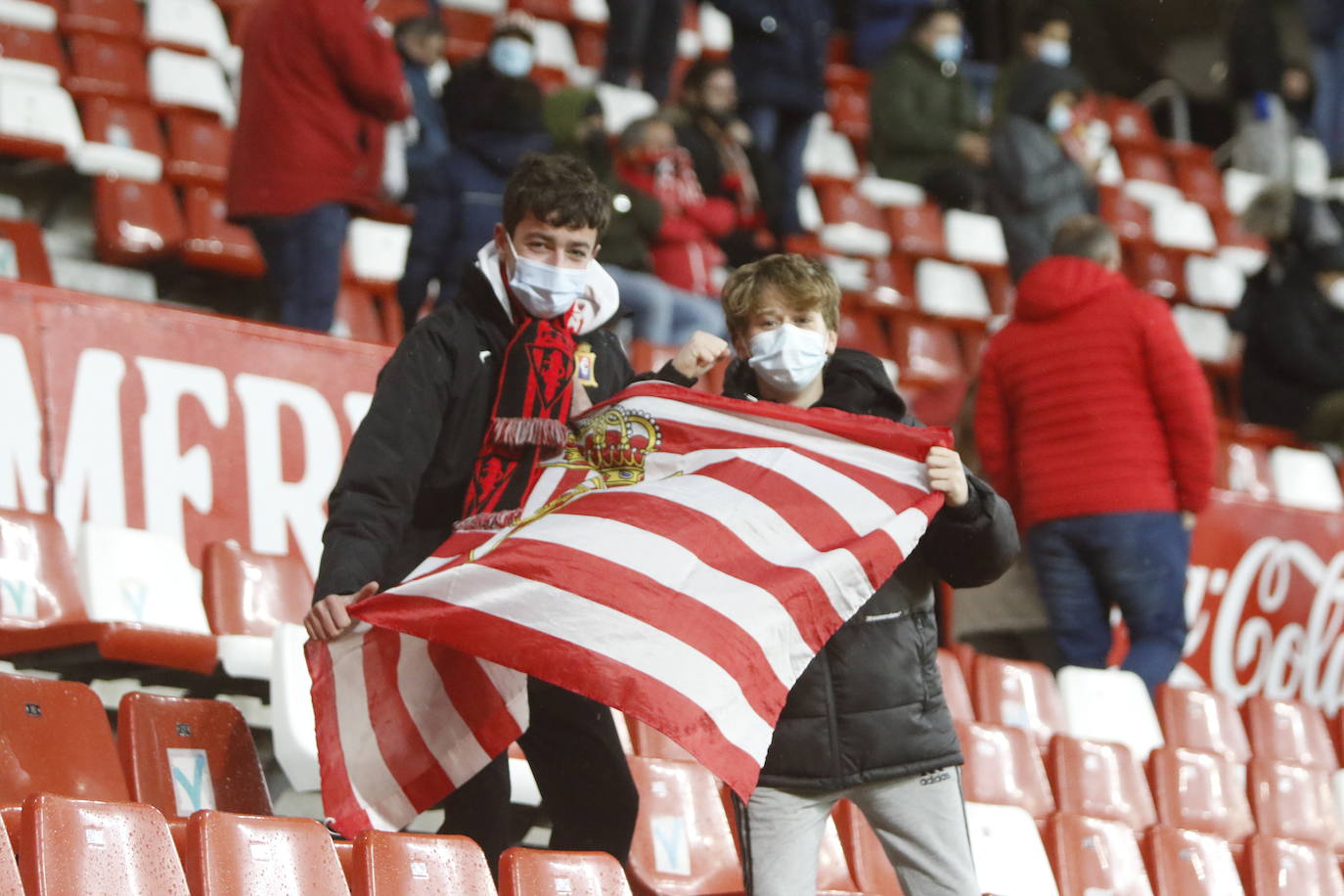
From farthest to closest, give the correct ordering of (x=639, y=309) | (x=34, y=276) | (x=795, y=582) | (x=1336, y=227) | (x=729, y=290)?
(x=1336, y=227), (x=639, y=309), (x=34, y=276), (x=729, y=290), (x=795, y=582)

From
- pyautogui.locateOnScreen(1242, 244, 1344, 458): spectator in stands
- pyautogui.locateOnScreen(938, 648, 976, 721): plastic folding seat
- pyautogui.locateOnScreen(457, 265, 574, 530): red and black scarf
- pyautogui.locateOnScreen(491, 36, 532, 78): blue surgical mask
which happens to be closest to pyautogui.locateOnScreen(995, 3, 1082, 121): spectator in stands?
pyautogui.locateOnScreen(1242, 244, 1344, 458): spectator in stands

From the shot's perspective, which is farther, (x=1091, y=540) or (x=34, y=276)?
(x=34, y=276)

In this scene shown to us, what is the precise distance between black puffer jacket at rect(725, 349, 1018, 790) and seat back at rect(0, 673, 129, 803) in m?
1.24

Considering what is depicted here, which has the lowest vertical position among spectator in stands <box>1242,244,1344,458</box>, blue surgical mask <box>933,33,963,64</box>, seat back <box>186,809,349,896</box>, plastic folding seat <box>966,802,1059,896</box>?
plastic folding seat <box>966,802,1059,896</box>

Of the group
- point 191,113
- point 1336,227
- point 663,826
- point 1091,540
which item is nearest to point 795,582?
point 663,826

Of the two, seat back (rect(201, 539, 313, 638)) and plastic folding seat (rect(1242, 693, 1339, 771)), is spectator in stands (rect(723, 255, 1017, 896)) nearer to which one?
seat back (rect(201, 539, 313, 638))

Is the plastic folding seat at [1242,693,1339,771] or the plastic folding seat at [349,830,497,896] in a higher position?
the plastic folding seat at [1242,693,1339,771]

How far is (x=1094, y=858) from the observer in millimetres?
4734

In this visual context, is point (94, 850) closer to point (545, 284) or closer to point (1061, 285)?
point (545, 284)

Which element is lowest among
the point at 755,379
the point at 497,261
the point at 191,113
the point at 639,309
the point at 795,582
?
the point at 795,582

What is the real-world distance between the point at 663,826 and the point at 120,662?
1.18 meters

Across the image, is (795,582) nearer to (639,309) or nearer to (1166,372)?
(1166,372)

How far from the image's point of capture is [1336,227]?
9.30m

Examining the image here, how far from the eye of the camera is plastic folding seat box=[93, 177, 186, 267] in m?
7.12
